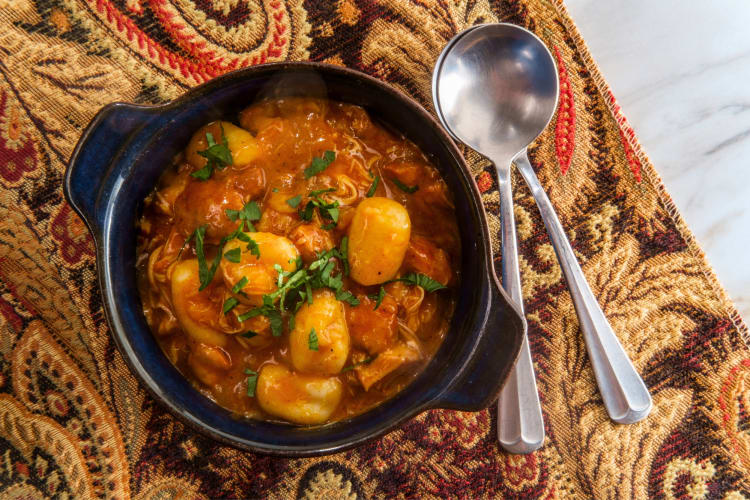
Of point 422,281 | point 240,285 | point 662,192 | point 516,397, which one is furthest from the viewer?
point 662,192

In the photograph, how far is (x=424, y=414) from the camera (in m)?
1.45

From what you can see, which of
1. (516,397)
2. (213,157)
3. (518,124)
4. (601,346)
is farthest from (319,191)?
(601,346)

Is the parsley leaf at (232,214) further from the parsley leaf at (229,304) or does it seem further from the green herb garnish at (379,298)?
the green herb garnish at (379,298)

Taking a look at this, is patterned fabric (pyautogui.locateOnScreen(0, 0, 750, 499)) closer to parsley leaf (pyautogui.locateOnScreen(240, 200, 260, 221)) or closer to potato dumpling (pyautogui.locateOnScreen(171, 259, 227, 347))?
potato dumpling (pyautogui.locateOnScreen(171, 259, 227, 347))

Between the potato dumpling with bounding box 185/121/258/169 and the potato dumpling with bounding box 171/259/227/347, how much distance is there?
241 millimetres

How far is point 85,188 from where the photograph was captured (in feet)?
3.74

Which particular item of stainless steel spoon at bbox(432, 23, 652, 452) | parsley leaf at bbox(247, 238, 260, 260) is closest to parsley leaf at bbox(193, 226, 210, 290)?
parsley leaf at bbox(247, 238, 260, 260)

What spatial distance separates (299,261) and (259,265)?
3.3 inches

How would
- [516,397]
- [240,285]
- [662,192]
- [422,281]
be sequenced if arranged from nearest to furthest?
[240,285]
[422,281]
[516,397]
[662,192]

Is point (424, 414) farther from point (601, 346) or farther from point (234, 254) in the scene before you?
point (234, 254)

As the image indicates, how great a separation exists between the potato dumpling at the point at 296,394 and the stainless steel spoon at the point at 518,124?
19.9 inches

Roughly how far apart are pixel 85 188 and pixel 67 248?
35 centimetres

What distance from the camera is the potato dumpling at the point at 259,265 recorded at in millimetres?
1139

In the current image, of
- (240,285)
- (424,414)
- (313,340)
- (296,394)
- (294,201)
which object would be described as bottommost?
(424,414)
